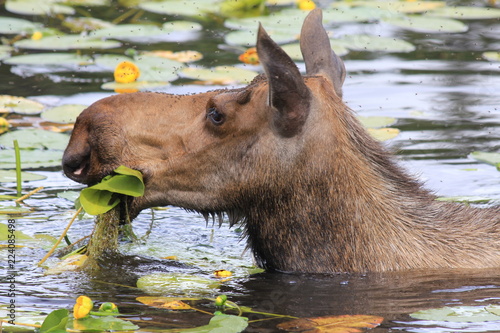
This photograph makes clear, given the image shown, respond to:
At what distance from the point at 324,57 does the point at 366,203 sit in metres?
1.66

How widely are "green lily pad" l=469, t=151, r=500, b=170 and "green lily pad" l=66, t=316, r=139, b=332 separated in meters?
6.75

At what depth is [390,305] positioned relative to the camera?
819 cm

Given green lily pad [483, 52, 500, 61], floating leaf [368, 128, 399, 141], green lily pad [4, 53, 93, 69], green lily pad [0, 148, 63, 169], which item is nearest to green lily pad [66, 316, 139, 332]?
green lily pad [0, 148, 63, 169]

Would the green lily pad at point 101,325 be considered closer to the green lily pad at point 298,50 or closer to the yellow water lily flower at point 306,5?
the green lily pad at point 298,50

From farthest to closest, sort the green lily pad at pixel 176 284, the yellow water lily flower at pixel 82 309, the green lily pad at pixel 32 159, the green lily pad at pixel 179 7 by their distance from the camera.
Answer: the green lily pad at pixel 179 7
the green lily pad at pixel 32 159
the green lily pad at pixel 176 284
the yellow water lily flower at pixel 82 309

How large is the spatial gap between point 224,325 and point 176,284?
Result: 62.6 inches

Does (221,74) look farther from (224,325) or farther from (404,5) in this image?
(224,325)

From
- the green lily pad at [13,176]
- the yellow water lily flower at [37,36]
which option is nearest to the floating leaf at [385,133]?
the green lily pad at [13,176]

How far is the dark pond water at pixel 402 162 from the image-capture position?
27.0 ft

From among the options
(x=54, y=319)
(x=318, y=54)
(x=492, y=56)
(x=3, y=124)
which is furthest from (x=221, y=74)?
(x=54, y=319)

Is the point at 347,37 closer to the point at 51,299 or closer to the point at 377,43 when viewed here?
the point at 377,43

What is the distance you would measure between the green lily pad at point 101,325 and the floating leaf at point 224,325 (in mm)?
459

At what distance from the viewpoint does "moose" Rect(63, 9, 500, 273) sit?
8.21m

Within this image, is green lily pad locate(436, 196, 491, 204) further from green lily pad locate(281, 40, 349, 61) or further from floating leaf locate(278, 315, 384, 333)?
green lily pad locate(281, 40, 349, 61)
